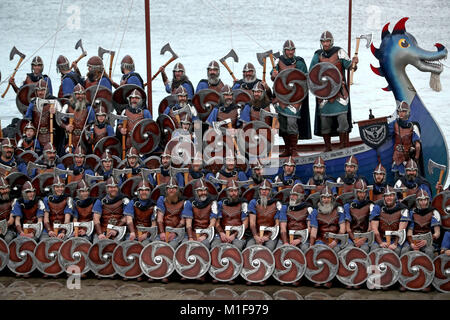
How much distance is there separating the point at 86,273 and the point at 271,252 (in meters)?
1.92

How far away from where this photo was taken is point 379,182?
9.45m

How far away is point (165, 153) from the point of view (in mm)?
9828

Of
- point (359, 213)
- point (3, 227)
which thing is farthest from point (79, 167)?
point (359, 213)

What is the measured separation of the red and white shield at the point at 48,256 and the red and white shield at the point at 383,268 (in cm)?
309

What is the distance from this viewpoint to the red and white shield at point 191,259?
8992mm

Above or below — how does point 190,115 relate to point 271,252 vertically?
above

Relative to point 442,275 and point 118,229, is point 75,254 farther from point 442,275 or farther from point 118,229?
point 442,275

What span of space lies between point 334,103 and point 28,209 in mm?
3518

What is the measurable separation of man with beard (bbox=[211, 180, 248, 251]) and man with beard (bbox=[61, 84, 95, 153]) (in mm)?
2383

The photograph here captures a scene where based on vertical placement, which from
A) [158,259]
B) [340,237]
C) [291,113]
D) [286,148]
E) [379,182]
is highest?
[291,113]

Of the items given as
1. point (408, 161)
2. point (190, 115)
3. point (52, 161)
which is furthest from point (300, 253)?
point (52, 161)

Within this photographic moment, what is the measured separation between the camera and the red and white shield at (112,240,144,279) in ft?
29.8

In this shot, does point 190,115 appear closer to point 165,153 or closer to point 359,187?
point 165,153

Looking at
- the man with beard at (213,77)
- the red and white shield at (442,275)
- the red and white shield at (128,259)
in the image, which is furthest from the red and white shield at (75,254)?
the red and white shield at (442,275)
